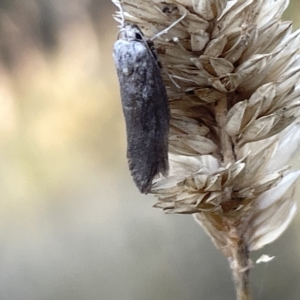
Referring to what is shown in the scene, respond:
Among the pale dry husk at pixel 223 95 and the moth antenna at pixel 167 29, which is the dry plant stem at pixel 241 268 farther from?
the moth antenna at pixel 167 29

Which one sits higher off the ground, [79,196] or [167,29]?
[167,29]

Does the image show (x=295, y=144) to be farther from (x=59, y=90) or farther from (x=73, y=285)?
(x=73, y=285)

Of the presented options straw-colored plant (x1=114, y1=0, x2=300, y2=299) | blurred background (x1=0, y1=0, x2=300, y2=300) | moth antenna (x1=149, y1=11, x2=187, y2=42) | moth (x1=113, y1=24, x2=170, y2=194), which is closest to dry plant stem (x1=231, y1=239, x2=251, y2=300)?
straw-colored plant (x1=114, y1=0, x2=300, y2=299)

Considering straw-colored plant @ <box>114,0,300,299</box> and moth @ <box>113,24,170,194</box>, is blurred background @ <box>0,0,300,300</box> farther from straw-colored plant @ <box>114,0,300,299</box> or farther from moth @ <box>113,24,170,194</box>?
straw-colored plant @ <box>114,0,300,299</box>

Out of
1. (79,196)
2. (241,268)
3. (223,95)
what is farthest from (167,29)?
(79,196)

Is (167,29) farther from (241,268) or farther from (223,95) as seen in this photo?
(241,268)

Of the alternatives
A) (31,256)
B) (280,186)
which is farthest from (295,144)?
(31,256)

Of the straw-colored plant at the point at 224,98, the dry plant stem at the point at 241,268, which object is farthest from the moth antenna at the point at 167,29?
the dry plant stem at the point at 241,268
